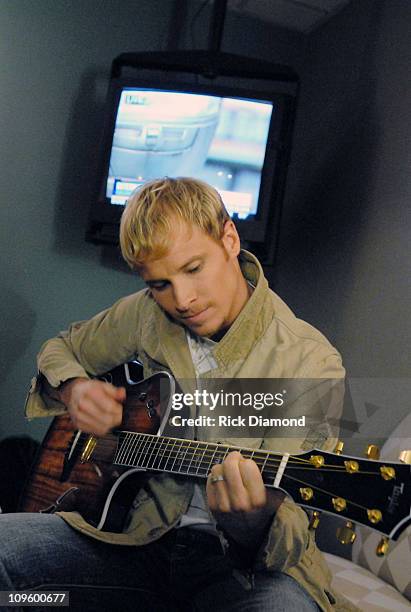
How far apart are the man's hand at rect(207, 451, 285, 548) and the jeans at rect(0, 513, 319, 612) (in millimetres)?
106

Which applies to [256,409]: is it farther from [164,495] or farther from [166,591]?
[166,591]

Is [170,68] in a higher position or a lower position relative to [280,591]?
higher

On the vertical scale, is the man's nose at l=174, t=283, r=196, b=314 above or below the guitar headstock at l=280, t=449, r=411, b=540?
above

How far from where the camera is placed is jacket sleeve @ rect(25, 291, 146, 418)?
1423 millimetres

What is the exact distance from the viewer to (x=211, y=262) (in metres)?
1.21

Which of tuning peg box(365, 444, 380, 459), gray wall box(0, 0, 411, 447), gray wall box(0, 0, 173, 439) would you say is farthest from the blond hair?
gray wall box(0, 0, 173, 439)

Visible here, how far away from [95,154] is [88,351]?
1.20 m

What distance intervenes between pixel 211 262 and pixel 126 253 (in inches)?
5.8

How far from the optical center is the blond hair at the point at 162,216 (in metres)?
1.19

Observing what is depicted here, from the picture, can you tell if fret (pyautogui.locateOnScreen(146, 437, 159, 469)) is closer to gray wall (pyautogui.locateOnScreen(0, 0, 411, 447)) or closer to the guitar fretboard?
the guitar fretboard

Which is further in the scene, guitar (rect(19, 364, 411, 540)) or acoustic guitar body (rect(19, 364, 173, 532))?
acoustic guitar body (rect(19, 364, 173, 532))

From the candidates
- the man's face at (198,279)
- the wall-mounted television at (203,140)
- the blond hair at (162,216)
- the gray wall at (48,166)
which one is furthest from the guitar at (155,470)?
the gray wall at (48,166)

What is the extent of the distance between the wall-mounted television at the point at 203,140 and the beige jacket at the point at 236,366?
728 millimetres

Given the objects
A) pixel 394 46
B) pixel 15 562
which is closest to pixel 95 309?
pixel 394 46
